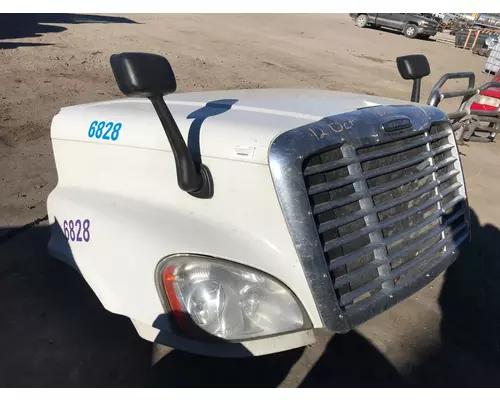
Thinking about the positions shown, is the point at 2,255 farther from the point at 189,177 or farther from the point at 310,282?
the point at 310,282

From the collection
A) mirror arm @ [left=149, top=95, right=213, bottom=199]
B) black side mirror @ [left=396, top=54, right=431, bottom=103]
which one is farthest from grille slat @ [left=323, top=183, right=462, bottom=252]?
black side mirror @ [left=396, top=54, right=431, bottom=103]

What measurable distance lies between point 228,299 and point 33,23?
708 inches

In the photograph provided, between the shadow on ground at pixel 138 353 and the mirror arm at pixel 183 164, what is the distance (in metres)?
1.10

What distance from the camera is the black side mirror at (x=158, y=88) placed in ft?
5.86

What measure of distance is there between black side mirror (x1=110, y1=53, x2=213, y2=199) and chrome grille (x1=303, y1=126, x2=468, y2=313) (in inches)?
20.0

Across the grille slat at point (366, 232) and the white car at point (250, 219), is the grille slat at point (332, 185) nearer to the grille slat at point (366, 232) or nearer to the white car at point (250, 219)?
the white car at point (250, 219)

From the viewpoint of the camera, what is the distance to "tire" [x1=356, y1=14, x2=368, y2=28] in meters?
27.5

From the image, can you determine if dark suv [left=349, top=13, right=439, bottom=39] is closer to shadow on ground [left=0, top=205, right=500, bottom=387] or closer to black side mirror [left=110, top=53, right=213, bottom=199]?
shadow on ground [left=0, top=205, right=500, bottom=387]

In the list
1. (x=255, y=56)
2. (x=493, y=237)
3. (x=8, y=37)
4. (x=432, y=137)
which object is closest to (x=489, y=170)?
(x=493, y=237)

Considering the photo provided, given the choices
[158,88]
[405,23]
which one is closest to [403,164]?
[158,88]

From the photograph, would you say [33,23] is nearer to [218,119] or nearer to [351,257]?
[218,119]

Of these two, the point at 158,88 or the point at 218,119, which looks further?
the point at 218,119

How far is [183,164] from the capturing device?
188cm

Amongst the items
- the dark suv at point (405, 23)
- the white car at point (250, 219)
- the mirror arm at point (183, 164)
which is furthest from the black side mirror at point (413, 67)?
the dark suv at point (405, 23)
